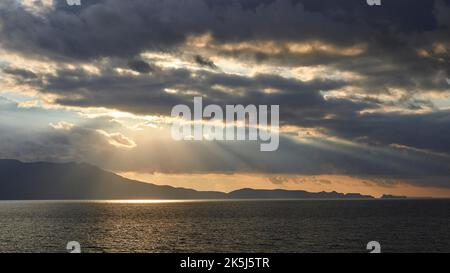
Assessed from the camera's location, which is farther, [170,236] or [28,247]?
[170,236]

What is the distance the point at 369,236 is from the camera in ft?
393

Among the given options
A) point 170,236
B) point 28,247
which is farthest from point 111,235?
point 28,247
